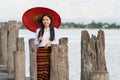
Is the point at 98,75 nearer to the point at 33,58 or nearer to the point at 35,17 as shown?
the point at 35,17

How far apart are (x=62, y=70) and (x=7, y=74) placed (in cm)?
534

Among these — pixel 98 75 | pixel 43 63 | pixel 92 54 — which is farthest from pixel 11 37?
pixel 98 75

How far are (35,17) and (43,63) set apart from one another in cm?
74

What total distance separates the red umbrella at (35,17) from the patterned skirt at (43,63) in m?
0.41

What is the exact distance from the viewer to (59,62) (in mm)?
8891

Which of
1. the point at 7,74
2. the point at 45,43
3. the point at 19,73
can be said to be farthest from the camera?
the point at 7,74

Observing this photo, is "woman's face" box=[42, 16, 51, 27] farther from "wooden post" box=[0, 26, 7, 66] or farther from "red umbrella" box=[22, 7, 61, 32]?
"wooden post" box=[0, 26, 7, 66]

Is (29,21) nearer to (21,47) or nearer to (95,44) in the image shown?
(95,44)

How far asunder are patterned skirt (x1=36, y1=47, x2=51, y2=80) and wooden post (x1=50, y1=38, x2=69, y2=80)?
0.06 m

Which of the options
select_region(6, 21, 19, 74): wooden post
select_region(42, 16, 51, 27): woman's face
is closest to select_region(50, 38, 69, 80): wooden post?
select_region(42, 16, 51, 27): woman's face

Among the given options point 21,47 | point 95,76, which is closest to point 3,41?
point 21,47

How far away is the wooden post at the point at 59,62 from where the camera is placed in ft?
28.5

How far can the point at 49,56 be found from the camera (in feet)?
28.6

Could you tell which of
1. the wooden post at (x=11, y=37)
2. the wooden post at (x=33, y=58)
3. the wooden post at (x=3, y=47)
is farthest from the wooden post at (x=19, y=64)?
the wooden post at (x=3, y=47)
